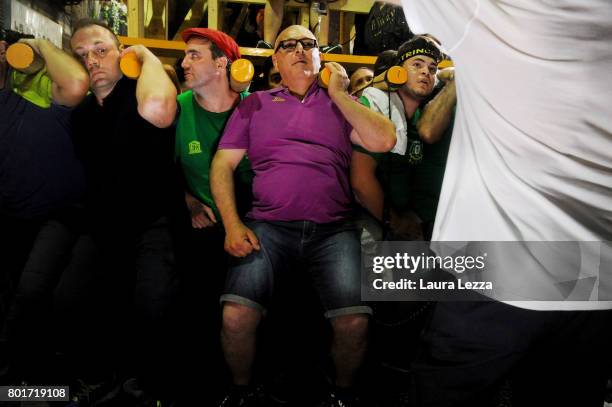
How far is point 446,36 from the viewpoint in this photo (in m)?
1.08

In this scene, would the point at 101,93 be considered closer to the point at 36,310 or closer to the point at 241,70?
the point at 241,70

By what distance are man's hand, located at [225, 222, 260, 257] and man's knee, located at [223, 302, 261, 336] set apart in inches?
8.1

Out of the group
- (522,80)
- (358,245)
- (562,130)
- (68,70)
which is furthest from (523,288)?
(68,70)

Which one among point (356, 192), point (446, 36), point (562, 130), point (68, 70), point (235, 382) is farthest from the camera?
point (356, 192)

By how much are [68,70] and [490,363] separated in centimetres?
186

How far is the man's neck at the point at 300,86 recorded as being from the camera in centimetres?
200

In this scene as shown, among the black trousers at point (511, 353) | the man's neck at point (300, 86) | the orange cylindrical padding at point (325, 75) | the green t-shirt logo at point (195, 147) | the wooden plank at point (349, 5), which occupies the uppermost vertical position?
the wooden plank at point (349, 5)

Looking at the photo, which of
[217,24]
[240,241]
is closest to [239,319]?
[240,241]

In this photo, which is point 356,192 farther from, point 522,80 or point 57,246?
point 57,246

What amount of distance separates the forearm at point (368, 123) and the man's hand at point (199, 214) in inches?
30.0

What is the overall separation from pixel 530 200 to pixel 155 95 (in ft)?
4.78

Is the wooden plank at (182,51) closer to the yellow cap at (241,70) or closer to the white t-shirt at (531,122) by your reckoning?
the yellow cap at (241,70)

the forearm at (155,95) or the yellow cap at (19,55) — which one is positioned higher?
the yellow cap at (19,55)

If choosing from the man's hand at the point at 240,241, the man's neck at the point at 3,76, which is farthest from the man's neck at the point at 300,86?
the man's neck at the point at 3,76
